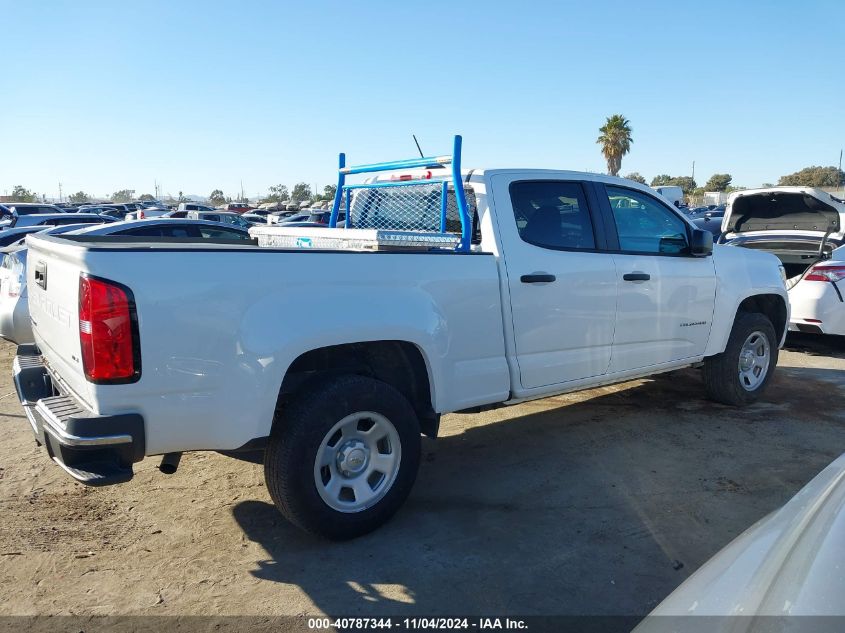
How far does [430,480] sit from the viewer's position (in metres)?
4.57

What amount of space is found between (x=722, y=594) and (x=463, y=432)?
3.87 m

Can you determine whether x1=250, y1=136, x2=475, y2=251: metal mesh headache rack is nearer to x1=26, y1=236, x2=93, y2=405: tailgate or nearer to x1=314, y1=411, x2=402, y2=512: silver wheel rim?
x1=314, y1=411, x2=402, y2=512: silver wheel rim

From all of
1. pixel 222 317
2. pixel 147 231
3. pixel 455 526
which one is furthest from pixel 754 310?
pixel 147 231

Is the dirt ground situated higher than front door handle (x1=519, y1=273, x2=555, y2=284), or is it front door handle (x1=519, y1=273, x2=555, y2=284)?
front door handle (x1=519, y1=273, x2=555, y2=284)

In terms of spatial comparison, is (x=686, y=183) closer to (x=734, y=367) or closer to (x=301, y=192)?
(x=301, y=192)

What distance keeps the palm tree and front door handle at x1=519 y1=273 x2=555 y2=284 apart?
44.2 metres

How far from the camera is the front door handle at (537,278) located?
430 cm

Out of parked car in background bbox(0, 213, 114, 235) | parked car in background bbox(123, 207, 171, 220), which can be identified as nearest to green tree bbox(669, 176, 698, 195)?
parked car in background bbox(123, 207, 171, 220)

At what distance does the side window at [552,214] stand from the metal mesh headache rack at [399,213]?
0.34m

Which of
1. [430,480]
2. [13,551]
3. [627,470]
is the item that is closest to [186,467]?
[13,551]

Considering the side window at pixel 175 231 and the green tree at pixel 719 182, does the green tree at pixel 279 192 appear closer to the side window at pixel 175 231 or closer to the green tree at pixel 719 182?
the green tree at pixel 719 182

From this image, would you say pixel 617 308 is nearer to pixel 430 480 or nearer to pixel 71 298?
pixel 430 480

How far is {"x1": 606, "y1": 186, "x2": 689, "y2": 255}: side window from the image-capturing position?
5.08 meters

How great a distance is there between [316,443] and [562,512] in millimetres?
1543
